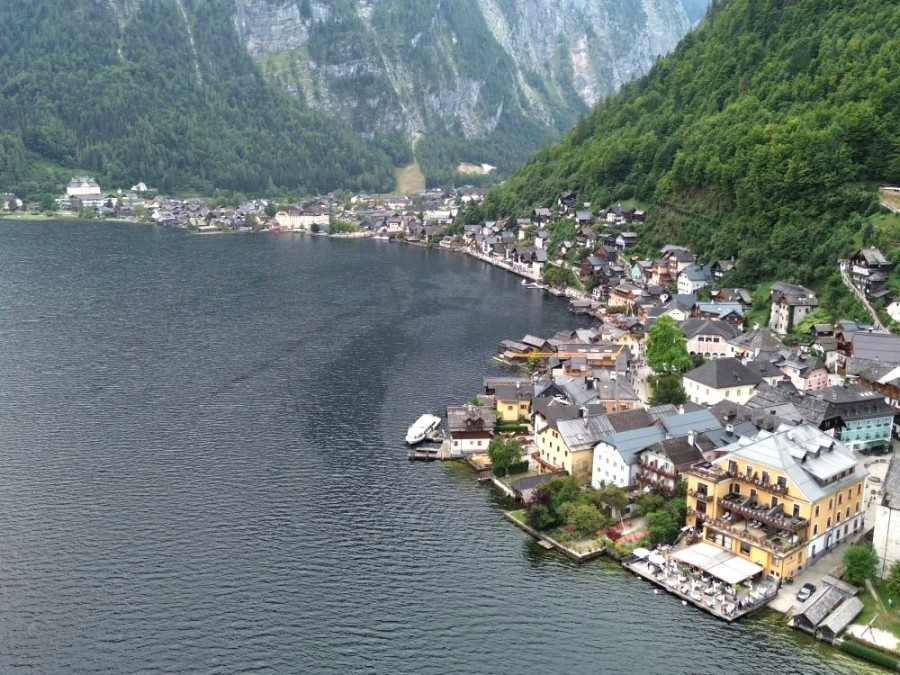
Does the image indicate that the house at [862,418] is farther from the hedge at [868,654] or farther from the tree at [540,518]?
the tree at [540,518]

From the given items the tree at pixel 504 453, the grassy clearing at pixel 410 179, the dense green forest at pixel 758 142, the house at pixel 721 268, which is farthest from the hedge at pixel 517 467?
the grassy clearing at pixel 410 179

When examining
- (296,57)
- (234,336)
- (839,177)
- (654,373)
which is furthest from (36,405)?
(296,57)

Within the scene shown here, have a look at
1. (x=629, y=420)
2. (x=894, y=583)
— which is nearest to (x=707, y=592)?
(x=894, y=583)

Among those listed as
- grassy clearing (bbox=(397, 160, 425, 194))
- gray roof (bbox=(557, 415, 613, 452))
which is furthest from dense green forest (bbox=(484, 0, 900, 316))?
grassy clearing (bbox=(397, 160, 425, 194))

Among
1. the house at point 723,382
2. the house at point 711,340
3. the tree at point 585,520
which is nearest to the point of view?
the tree at point 585,520

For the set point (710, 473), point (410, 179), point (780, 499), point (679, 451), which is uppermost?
point (410, 179)

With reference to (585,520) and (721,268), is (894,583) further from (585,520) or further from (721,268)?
(721,268)
